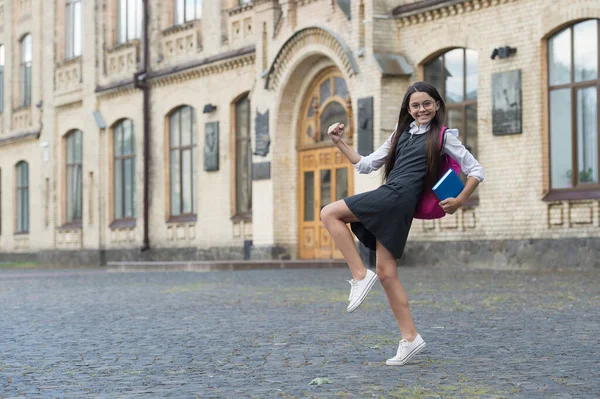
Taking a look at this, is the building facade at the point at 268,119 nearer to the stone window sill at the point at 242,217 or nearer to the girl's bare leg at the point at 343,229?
the stone window sill at the point at 242,217

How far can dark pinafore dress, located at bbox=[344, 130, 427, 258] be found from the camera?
273 inches

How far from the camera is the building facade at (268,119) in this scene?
2086 centimetres

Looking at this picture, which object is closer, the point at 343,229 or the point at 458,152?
the point at 343,229

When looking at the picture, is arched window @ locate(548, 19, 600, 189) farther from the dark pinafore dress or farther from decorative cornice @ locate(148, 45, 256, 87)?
the dark pinafore dress

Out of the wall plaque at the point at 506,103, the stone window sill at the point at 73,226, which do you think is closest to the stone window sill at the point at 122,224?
the stone window sill at the point at 73,226

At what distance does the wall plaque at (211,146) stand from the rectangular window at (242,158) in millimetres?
615

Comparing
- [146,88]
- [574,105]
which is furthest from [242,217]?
[574,105]

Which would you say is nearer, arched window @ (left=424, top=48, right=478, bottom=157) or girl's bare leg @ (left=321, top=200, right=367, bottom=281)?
girl's bare leg @ (left=321, top=200, right=367, bottom=281)

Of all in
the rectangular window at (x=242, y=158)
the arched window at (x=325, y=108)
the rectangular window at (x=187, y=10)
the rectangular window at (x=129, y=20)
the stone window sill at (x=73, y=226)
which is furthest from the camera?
the stone window sill at (x=73, y=226)

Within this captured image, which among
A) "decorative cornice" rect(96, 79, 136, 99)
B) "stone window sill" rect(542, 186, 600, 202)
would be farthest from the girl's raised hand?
"decorative cornice" rect(96, 79, 136, 99)

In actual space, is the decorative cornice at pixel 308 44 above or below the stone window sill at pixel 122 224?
above

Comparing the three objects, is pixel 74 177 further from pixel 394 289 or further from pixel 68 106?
pixel 394 289

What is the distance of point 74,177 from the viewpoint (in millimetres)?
37531

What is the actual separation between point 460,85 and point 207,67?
958 centimetres
